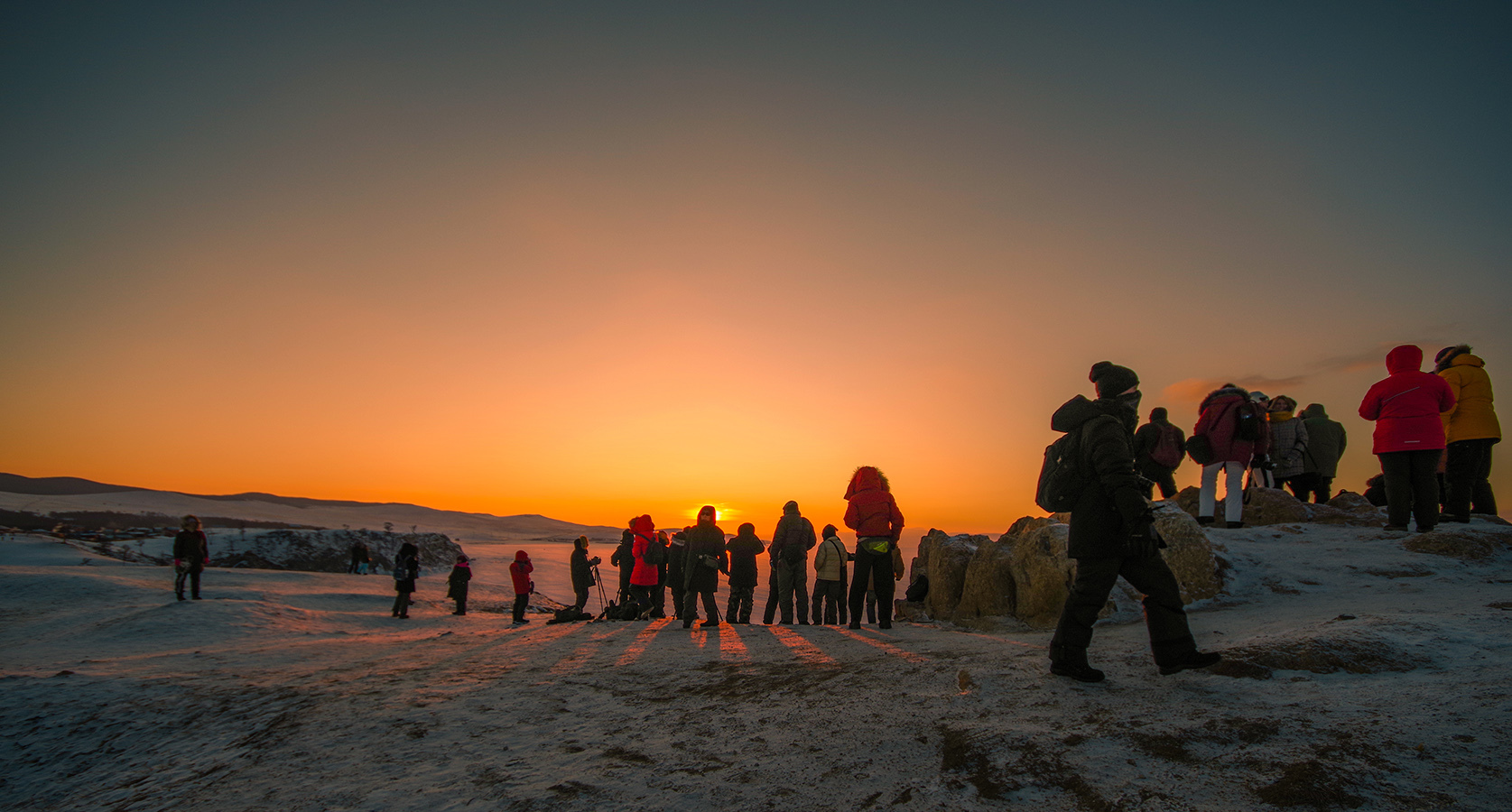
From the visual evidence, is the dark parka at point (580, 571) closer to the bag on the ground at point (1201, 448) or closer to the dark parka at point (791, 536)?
the dark parka at point (791, 536)

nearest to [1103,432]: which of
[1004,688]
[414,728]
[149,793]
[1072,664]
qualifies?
[1072,664]

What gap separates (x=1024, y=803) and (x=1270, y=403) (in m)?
12.5

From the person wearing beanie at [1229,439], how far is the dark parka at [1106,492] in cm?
680

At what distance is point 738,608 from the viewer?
10.7 metres

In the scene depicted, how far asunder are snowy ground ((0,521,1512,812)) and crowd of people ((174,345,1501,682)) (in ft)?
1.80

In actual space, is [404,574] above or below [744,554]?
below

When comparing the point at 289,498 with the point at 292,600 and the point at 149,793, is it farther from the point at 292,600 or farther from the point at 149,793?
the point at 149,793

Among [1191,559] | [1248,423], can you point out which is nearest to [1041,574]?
[1191,559]

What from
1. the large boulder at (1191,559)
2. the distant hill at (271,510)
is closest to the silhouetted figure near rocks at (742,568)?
the large boulder at (1191,559)

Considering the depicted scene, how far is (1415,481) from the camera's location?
7.45m

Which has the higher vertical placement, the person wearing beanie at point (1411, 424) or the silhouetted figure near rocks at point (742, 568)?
the person wearing beanie at point (1411, 424)

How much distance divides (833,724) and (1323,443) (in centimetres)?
1349

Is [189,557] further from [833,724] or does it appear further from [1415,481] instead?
[1415,481]

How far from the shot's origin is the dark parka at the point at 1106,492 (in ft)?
11.3
